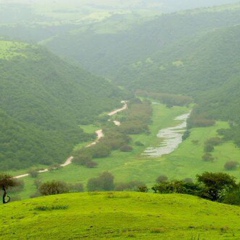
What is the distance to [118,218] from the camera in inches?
2183

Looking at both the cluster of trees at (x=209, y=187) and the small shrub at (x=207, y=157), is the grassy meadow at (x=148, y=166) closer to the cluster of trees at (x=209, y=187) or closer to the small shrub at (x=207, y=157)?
the small shrub at (x=207, y=157)

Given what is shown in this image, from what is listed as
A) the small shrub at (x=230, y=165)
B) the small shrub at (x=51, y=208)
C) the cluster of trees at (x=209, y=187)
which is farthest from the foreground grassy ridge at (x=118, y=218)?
the small shrub at (x=230, y=165)

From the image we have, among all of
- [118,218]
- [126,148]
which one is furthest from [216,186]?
[126,148]

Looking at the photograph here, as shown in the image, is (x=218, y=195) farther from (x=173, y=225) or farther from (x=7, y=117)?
(x=7, y=117)

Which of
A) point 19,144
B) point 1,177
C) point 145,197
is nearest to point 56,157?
point 19,144

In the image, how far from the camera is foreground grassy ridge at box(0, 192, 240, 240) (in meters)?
51.7

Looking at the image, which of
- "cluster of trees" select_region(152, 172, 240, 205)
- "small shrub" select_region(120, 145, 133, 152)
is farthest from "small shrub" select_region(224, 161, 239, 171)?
"cluster of trees" select_region(152, 172, 240, 205)

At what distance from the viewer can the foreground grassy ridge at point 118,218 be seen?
51.7m

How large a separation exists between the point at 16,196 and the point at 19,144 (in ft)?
167

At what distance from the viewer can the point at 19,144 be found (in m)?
175

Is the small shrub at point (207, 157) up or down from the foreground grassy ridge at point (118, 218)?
down

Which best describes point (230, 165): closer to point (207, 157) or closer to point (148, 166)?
point (207, 157)

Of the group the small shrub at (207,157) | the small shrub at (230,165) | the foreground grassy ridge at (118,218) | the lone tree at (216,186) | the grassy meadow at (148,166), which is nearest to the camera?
the foreground grassy ridge at (118,218)

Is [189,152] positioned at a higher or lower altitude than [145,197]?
lower
